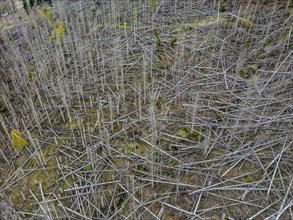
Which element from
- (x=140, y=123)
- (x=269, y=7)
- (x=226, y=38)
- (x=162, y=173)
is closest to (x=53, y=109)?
(x=140, y=123)

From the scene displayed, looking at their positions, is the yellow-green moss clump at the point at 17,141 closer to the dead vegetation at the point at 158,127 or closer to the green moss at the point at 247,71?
the dead vegetation at the point at 158,127

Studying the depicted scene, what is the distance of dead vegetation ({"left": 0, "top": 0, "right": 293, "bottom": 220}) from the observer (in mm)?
1219

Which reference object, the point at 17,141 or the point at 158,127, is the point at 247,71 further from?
the point at 17,141

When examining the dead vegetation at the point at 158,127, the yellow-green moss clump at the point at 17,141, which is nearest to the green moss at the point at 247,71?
the dead vegetation at the point at 158,127

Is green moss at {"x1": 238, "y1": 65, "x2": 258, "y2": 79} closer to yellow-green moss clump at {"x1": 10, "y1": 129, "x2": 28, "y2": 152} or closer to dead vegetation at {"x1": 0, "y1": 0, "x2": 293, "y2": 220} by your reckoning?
dead vegetation at {"x1": 0, "y1": 0, "x2": 293, "y2": 220}

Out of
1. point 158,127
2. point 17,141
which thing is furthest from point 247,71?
point 17,141

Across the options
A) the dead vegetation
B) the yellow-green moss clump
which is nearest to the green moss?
the dead vegetation

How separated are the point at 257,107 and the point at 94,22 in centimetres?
189

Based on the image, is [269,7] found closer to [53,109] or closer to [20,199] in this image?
[53,109]

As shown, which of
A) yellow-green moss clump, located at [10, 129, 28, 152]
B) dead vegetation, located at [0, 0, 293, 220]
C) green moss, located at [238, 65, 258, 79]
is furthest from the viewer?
green moss, located at [238, 65, 258, 79]

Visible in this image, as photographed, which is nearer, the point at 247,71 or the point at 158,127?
the point at 158,127

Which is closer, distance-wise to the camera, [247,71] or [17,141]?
[17,141]

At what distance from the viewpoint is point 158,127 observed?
1.58 m

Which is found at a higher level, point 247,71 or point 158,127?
point 247,71
